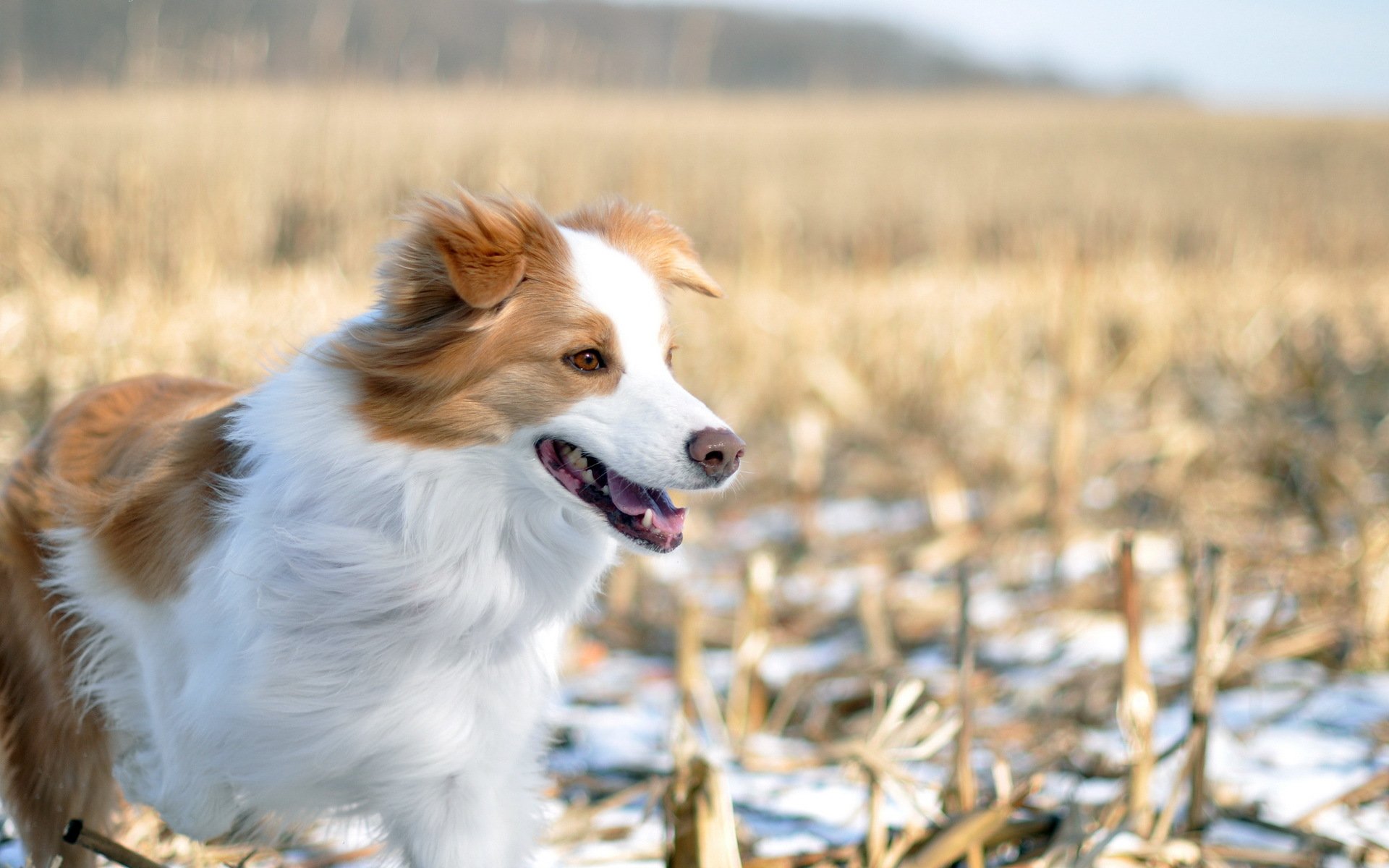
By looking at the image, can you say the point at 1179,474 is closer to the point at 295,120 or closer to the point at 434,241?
the point at 434,241

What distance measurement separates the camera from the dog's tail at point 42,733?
9.10 ft

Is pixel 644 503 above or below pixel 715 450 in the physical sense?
Result: below

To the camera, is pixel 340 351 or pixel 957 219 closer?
pixel 340 351

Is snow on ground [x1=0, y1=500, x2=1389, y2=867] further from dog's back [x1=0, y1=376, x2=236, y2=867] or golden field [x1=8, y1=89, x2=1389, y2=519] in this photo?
golden field [x1=8, y1=89, x2=1389, y2=519]

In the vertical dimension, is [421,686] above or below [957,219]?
below

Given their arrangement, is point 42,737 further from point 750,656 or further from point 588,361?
point 750,656

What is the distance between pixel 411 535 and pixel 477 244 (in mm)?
627

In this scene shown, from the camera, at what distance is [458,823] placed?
2.45m

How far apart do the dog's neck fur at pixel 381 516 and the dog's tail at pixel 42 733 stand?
0.82m

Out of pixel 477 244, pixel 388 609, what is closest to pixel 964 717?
pixel 388 609

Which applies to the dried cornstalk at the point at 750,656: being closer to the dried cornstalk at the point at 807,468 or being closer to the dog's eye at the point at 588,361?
the dog's eye at the point at 588,361

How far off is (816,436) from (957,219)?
22.5ft

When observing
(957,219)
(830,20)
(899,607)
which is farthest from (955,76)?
(899,607)

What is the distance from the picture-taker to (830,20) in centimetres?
4141
